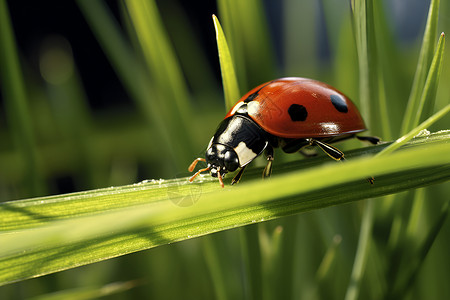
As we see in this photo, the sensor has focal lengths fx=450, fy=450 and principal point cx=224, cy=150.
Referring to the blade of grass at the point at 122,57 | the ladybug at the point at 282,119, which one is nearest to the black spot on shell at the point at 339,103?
the ladybug at the point at 282,119

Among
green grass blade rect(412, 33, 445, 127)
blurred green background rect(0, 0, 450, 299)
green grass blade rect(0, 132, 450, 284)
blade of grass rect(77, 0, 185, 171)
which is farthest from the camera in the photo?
blade of grass rect(77, 0, 185, 171)

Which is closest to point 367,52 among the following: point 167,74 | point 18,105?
point 167,74

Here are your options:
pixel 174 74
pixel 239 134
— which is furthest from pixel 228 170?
pixel 174 74

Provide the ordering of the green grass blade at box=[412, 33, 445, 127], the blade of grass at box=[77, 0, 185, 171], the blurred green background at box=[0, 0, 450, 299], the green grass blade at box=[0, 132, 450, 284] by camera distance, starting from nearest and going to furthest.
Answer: the green grass blade at box=[0, 132, 450, 284], the green grass blade at box=[412, 33, 445, 127], the blurred green background at box=[0, 0, 450, 299], the blade of grass at box=[77, 0, 185, 171]

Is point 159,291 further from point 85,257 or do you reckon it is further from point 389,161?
point 389,161

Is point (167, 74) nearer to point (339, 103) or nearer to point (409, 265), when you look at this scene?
point (339, 103)

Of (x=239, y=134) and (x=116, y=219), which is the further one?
(x=239, y=134)

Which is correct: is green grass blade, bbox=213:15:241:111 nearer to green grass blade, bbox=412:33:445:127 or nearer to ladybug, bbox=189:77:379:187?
ladybug, bbox=189:77:379:187

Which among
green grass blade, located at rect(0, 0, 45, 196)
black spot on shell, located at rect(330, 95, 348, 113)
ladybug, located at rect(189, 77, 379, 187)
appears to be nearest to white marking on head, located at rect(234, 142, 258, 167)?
ladybug, located at rect(189, 77, 379, 187)

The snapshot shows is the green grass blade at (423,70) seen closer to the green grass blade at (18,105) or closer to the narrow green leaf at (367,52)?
the narrow green leaf at (367,52)
